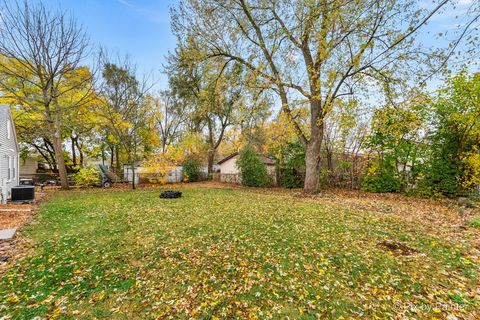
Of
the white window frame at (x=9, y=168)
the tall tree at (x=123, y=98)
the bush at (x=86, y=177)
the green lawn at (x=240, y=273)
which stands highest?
the tall tree at (x=123, y=98)

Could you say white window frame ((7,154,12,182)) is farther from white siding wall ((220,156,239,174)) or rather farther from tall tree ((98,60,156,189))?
white siding wall ((220,156,239,174))

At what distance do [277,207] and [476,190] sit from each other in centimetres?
861

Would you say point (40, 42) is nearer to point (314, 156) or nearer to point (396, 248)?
point (314, 156)

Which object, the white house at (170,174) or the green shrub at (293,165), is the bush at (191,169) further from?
the green shrub at (293,165)

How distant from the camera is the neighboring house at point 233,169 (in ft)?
55.0

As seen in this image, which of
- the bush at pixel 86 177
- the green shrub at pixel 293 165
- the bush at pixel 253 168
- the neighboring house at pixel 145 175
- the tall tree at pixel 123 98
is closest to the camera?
the green shrub at pixel 293 165

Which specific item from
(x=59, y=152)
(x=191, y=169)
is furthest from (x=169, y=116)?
(x=59, y=152)

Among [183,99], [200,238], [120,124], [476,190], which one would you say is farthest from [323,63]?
[183,99]

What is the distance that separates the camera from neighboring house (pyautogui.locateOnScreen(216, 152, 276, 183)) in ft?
55.0

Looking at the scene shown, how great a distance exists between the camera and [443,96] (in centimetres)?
955

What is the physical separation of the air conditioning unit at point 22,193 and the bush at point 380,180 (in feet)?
54.4

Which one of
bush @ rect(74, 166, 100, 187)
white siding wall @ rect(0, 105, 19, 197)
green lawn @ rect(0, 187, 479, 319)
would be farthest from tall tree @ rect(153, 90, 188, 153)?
green lawn @ rect(0, 187, 479, 319)

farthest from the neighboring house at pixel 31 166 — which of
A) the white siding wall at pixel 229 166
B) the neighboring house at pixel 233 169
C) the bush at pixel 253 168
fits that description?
the bush at pixel 253 168

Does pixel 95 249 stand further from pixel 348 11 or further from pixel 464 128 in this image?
pixel 464 128
